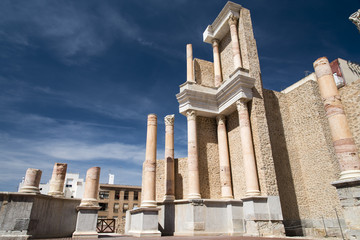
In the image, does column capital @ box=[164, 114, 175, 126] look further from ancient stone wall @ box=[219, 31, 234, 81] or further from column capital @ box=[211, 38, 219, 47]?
column capital @ box=[211, 38, 219, 47]

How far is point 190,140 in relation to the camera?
1423 cm

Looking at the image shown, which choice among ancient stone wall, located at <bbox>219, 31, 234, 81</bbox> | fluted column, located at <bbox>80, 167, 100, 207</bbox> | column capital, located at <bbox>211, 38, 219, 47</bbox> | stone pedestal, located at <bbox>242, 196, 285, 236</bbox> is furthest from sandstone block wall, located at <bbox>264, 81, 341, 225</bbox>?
fluted column, located at <bbox>80, 167, 100, 207</bbox>

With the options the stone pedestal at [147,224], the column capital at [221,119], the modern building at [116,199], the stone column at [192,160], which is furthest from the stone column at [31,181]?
the modern building at [116,199]

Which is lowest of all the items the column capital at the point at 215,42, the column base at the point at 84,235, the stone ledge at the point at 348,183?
the column base at the point at 84,235

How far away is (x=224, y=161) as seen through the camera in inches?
566

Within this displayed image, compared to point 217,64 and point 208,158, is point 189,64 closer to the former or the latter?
point 217,64

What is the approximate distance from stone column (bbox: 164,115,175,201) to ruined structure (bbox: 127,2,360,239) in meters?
0.06

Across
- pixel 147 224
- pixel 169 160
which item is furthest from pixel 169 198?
pixel 147 224

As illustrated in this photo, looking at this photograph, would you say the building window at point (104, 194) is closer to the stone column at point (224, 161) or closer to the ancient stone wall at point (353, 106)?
the stone column at point (224, 161)

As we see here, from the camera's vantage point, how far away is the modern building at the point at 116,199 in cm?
4591

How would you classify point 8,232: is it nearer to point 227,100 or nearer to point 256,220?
point 256,220

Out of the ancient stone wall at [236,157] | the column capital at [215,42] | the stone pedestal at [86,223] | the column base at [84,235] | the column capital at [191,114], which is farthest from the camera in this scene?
the column capital at [215,42]

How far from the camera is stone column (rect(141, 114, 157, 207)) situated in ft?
38.3

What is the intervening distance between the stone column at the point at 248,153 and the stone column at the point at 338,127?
4.47 metres
